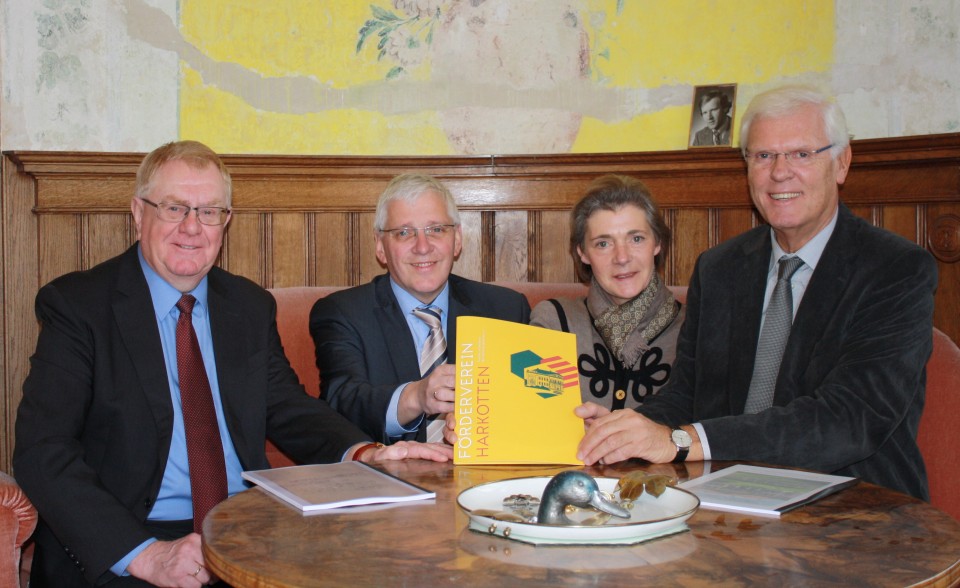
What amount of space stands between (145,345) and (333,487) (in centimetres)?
95

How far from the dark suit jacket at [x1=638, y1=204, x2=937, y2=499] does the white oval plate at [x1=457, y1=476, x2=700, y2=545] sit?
58cm

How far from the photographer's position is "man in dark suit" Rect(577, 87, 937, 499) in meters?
2.14

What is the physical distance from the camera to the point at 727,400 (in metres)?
2.64

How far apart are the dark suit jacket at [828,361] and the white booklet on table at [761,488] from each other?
0.23m

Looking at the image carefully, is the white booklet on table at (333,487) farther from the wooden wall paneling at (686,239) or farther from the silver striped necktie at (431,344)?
the wooden wall paneling at (686,239)

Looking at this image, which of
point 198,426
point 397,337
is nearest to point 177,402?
point 198,426

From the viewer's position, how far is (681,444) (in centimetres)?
207

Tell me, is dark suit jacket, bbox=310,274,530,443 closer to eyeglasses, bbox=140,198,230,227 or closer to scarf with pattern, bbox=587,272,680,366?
→ scarf with pattern, bbox=587,272,680,366

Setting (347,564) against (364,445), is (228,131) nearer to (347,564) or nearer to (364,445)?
(364,445)

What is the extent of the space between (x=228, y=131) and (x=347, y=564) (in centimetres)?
281

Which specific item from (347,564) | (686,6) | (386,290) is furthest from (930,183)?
(347,564)

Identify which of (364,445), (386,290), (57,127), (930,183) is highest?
(57,127)

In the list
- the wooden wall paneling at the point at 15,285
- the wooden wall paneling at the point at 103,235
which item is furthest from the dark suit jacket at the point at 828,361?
the wooden wall paneling at the point at 15,285

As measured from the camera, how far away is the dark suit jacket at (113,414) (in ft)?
7.01
